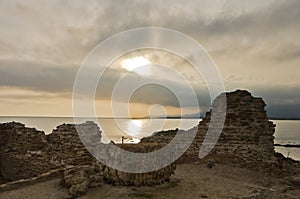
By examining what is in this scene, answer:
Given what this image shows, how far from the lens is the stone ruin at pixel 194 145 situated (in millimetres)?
14047

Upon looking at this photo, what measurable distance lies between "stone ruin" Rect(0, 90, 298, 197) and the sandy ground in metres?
1.59

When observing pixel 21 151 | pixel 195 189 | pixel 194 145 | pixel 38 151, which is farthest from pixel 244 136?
pixel 21 151

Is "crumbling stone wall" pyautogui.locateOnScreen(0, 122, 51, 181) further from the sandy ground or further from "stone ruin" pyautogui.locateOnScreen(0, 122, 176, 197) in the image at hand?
the sandy ground

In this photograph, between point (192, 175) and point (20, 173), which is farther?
point (20, 173)

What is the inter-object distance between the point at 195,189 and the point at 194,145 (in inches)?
228

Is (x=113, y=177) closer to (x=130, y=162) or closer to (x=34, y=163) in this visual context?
(x=130, y=162)

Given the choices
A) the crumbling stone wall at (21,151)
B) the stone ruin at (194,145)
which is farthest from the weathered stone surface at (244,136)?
the crumbling stone wall at (21,151)

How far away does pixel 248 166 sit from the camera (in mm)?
14008

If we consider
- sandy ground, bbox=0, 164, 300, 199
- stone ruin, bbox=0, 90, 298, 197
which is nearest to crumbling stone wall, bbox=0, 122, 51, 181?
stone ruin, bbox=0, 90, 298, 197

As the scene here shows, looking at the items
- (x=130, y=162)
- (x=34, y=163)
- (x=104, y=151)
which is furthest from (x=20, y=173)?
(x=130, y=162)

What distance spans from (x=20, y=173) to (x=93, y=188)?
22.1ft

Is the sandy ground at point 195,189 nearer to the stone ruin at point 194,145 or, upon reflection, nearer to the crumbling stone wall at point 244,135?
the crumbling stone wall at point 244,135

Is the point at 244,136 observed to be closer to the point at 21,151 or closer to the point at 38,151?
the point at 38,151

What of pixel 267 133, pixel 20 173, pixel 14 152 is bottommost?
pixel 20 173
